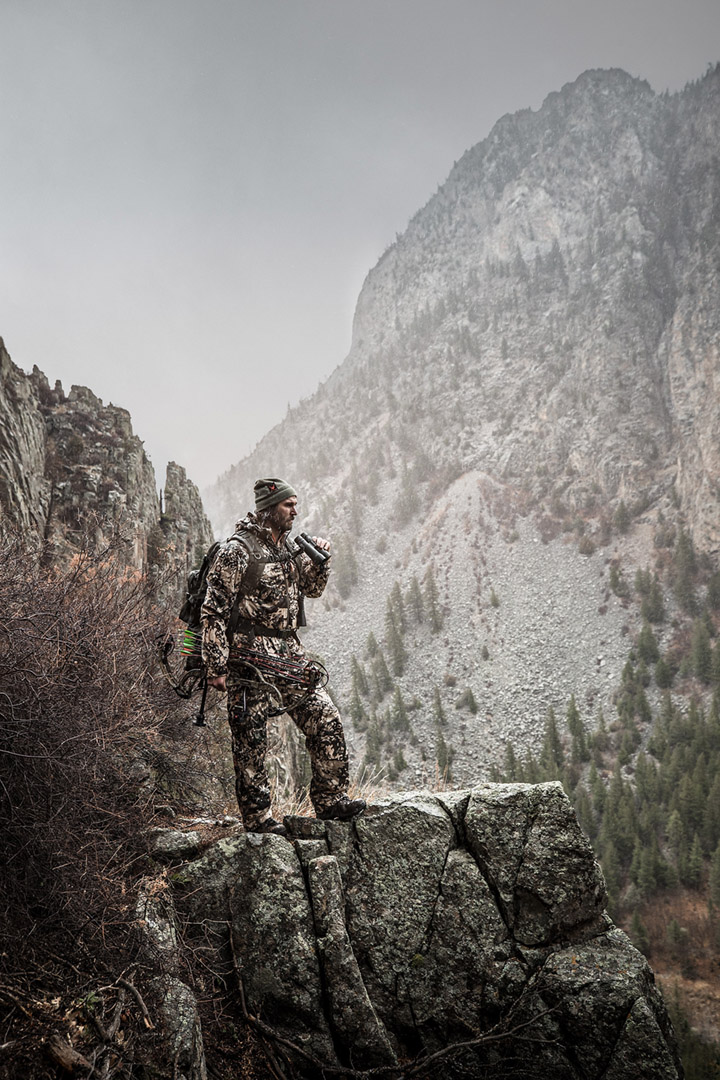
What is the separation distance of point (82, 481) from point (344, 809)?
1330cm

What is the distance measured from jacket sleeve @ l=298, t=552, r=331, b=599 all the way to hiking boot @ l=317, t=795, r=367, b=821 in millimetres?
1587

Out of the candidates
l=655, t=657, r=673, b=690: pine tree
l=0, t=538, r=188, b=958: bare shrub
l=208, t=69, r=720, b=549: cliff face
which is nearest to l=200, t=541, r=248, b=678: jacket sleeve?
l=0, t=538, r=188, b=958: bare shrub

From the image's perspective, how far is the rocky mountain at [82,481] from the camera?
12430 mm

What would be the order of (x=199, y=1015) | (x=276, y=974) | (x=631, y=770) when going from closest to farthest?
(x=199, y=1015) < (x=276, y=974) < (x=631, y=770)

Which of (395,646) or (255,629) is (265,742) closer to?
(255,629)

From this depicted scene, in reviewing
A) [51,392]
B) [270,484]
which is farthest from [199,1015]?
[51,392]

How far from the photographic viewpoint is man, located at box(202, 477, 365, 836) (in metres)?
4.45

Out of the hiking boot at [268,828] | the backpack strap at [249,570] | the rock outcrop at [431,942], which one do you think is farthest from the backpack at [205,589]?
the rock outcrop at [431,942]

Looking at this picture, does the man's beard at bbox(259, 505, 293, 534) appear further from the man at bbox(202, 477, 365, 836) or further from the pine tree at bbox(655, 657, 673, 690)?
the pine tree at bbox(655, 657, 673, 690)

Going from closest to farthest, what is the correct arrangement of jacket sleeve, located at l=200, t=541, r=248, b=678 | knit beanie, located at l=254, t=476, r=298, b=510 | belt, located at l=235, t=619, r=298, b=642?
1. jacket sleeve, located at l=200, t=541, r=248, b=678
2. belt, located at l=235, t=619, r=298, b=642
3. knit beanie, located at l=254, t=476, r=298, b=510

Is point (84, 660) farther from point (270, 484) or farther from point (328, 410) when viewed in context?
point (328, 410)

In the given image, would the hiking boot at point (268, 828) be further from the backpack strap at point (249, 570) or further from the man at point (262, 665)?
the backpack strap at point (249, 570)

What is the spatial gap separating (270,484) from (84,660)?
207cm

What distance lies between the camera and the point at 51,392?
17828mm
